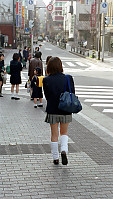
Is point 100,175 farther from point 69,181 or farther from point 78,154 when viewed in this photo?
point 78,154

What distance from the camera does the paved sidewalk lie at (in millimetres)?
5023

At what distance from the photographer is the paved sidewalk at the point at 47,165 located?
5023 mm

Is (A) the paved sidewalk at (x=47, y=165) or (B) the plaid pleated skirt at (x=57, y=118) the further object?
(B) the plaid pleated skirt at (x=57, y=118)

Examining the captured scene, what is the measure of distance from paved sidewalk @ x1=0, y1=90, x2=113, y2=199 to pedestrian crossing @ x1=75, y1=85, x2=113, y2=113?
357 centimetres

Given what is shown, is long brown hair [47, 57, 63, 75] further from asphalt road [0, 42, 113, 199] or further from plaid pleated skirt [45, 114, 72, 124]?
asphalt road [0, 42, 113, 199]

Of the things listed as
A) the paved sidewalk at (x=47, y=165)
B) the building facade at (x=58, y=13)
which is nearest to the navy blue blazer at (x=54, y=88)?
the paved sidewalk at (x=47, y=165)

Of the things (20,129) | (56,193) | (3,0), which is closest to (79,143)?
(20,129)

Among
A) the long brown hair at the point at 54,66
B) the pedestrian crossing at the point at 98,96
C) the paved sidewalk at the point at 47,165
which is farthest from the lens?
the pedestrian crossing at the point at 98,96

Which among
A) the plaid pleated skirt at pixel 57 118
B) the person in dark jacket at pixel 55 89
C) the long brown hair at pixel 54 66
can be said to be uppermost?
the long brown hair at pixel 54 66

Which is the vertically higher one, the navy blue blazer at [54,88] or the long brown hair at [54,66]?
the long brown hair at [54,66]

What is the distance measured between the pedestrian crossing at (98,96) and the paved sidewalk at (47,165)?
3575mm

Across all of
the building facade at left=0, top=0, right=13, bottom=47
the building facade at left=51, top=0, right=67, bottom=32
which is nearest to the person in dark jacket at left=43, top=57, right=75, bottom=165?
the building facade at left=0, top=0, right=13, bottom=47

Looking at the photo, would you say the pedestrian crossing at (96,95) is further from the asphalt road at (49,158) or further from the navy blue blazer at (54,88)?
the navy blue blazer at (54,88)

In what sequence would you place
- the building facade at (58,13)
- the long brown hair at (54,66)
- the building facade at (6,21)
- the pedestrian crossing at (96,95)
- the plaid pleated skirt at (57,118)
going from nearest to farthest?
the long brown hair at (54,66), the plaid pleated skirt at (57,118), the pedestrian crossing at (96,95), the building facade at (6,21), the building facade at (58,13)
